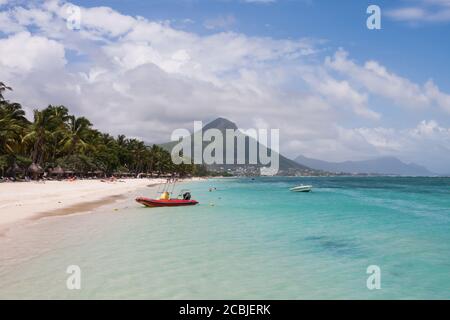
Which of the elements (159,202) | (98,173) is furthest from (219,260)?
(98,173)

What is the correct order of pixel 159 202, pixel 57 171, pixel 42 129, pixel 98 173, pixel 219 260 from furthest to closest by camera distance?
pixel 98 173 < pixel 57 171 < pixel 42 129 < pixel 159 202 < pixel 219 260

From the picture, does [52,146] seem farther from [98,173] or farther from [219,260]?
[219,260]

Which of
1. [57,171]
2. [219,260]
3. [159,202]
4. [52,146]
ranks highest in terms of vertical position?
[52,146]

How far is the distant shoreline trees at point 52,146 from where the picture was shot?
184 ft

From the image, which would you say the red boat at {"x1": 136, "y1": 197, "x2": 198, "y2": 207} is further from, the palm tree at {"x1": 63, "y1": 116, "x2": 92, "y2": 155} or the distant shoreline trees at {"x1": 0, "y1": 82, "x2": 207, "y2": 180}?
the palm tree at {"x1": 63, "y1": 116, "x2": 92, "y2": 155}

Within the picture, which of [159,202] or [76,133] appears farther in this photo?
[76,133]

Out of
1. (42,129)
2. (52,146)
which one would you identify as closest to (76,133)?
(52,146)

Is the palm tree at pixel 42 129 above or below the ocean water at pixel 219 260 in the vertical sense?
above

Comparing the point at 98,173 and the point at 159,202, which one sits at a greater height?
the point at 98,173

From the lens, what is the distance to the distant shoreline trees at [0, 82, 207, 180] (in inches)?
2213

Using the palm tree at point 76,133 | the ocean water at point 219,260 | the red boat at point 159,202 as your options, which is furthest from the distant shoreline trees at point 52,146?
the ocean water at point 219,260

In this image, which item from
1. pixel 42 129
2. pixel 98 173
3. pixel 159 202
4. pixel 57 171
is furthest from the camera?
pixel 98 173

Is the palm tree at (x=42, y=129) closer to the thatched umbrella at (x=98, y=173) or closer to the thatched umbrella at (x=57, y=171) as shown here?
the thatched umbrella at (x=57, y=171)

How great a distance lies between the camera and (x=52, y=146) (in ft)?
242
